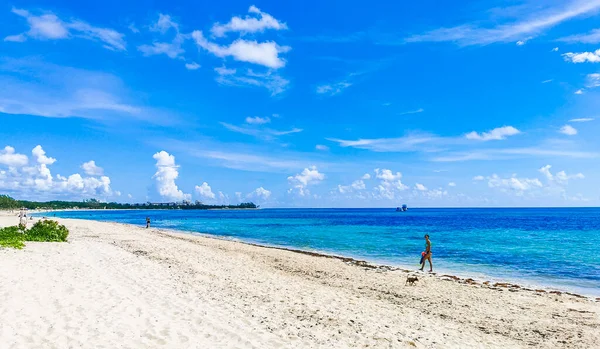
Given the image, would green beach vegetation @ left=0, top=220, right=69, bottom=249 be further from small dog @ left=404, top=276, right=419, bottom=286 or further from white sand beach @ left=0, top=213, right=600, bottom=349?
small dog @ left=404, top=276, right=419, bottom=286

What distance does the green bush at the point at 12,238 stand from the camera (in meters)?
20.6

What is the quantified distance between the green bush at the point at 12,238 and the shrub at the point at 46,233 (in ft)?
1.82

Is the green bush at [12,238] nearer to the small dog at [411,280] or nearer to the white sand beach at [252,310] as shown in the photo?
the white sand beach at [252,310]

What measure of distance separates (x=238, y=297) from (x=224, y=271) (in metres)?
6.02

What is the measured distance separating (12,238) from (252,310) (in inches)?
772

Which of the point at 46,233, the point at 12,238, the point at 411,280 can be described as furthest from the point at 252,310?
the point at 46,233

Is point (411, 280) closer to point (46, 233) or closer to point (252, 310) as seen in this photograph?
point (252, 310)

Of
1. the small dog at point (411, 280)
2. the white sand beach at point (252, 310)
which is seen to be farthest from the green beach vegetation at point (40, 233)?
the small dog at point (411, 280)

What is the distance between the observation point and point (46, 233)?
85.5ft

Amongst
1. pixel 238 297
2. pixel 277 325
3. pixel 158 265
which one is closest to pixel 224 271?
pixel 158 265

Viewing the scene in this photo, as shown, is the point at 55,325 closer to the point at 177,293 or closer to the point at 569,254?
the point at 177,293

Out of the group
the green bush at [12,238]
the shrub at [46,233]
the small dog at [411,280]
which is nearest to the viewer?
the small dog at [411,280]

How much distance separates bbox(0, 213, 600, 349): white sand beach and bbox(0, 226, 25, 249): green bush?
4.66 feet

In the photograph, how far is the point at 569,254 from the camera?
33469 millimetres
